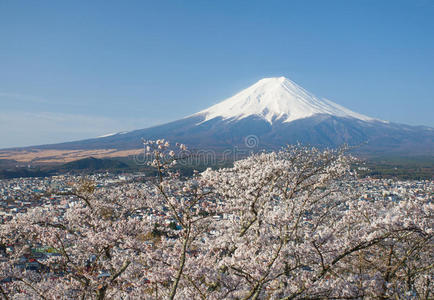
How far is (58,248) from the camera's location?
212 inches

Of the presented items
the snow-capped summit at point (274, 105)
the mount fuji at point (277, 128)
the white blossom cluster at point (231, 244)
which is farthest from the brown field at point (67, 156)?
the white blossom cluster at point (231, 244)

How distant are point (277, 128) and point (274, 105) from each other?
93.2ft

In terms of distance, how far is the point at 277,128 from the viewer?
119875 millimetres

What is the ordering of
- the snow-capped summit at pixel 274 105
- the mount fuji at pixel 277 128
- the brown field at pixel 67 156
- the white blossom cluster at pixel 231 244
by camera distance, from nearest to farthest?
1. the white blossom cluster at pixel 231 244
2. the brown field at pixel 67 156
3. the mount fuji at pixel 277 128
4. the snow-capped summit at pixel 274 105

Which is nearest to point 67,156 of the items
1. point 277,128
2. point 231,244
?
point 277,128

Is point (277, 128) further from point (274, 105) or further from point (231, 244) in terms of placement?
point (231, 244)

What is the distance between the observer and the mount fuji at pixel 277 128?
10519 cm

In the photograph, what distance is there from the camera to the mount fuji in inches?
4141

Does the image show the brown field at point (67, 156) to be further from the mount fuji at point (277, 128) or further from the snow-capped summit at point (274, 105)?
the snow-capped summit at point (274, 105)

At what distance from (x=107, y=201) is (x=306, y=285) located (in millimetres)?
4579

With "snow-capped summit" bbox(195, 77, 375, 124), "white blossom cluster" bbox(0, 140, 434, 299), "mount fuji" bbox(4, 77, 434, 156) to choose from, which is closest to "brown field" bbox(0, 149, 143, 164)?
"mount fuji" bbox(4, 77, 434, 156)

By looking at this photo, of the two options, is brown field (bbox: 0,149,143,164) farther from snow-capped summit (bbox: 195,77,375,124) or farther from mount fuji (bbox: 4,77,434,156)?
snow-capped summit (bbox: 195,77,375,124)

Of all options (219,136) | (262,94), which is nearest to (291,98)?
(262,94)

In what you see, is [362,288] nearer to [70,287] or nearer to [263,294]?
[263,294]
